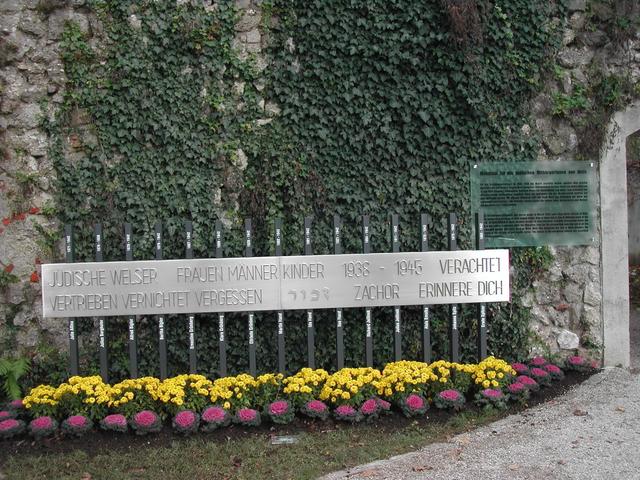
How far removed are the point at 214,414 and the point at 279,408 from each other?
0.47 m

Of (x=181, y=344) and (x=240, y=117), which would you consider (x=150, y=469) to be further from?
(x=240, y=117)

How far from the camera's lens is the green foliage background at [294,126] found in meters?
5.26

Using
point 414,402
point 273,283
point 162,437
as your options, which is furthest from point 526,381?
point 162,437

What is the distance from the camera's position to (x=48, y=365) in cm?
523

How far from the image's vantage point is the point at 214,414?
4309mm

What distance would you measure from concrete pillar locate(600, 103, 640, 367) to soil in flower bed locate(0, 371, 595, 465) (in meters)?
2.29

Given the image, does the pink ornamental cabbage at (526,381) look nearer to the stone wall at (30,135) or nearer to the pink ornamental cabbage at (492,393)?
the pink ornamental cabbage at (492,393)

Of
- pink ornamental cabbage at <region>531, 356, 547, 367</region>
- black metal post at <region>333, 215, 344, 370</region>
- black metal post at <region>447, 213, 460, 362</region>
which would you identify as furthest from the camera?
pink ornamental cabbage at <region>531, 356, 547, 367</region>

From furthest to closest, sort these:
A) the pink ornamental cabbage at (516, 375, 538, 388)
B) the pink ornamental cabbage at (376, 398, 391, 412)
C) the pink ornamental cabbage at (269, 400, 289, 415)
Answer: the pink ornamental cabbage at (516, 375, 538, 388), the pink ornamental cabbage at (376, 398, 391, 412), the pink ornamental cabbage at (269, 400, 289, 415)

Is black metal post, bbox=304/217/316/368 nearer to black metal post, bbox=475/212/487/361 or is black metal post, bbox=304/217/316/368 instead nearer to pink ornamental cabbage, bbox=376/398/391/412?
pink ornamental cabbage, bbox=376/398/391/412

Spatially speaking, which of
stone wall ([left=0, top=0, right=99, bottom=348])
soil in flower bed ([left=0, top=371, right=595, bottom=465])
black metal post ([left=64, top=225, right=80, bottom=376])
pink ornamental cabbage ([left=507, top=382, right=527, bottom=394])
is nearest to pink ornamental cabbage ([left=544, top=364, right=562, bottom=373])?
pink ornamental cabbage ([left=507, top=382, right=527, bottom=394])

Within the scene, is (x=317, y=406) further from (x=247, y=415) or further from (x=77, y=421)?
(x=77, y=421)

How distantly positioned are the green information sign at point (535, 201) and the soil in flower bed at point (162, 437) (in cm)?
202

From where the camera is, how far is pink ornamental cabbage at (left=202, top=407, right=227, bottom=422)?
14.0 ft
